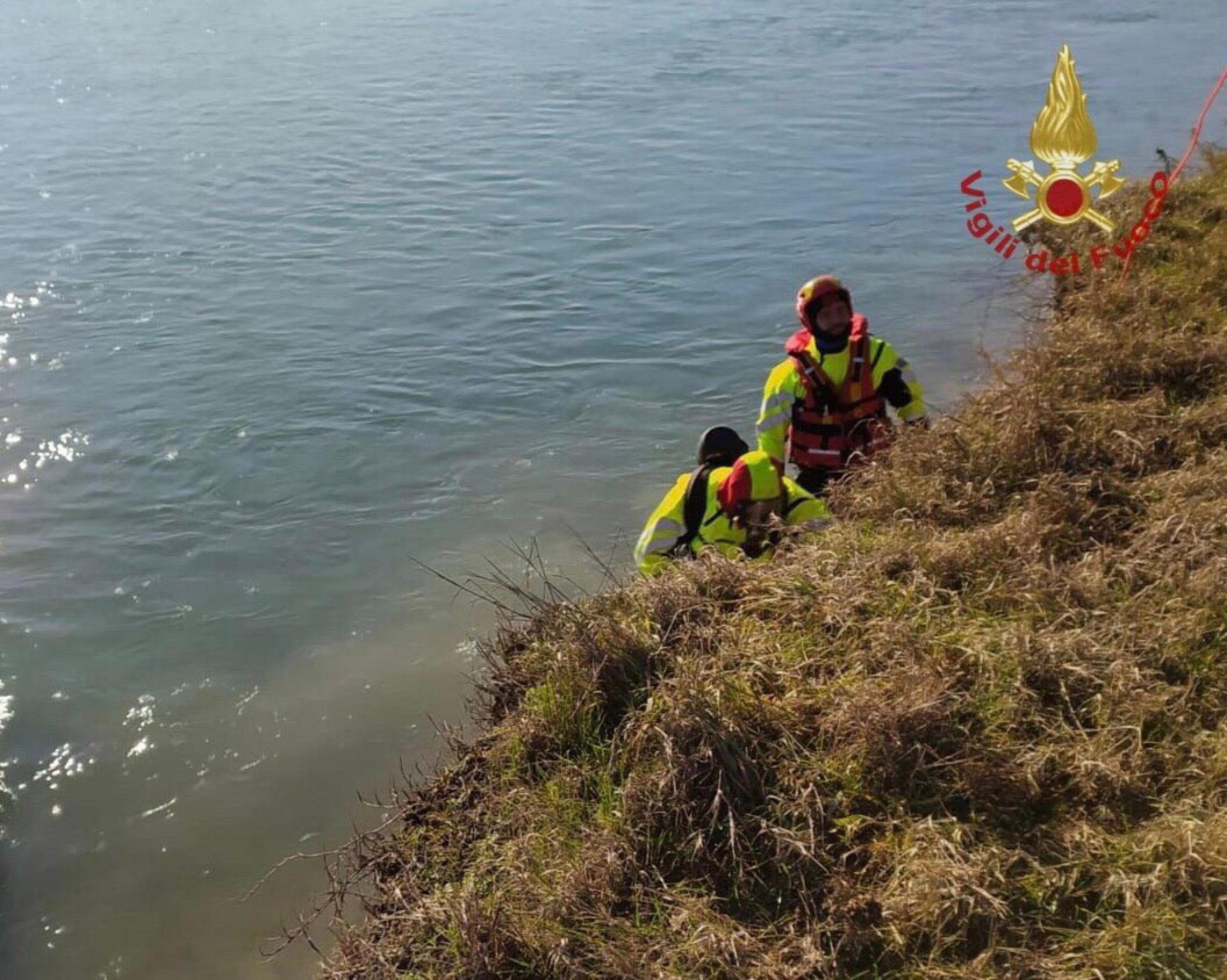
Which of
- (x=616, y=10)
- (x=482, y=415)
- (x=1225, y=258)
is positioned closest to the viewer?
(x=1225, y=258)

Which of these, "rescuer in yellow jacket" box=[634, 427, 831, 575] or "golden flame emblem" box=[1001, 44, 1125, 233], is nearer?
"rescuer in yellow jacket" box=[634, 427, 831, 575]

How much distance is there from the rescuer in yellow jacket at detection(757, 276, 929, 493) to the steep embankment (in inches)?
43.0

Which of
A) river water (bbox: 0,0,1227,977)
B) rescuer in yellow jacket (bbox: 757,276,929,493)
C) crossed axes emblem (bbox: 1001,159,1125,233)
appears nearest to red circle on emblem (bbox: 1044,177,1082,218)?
crossed axes emblem (bbox: 1001,159,1125,233)

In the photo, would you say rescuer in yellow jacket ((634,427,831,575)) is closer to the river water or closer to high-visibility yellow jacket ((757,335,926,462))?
high-visibility yellow jacket ((757,335,926,462))

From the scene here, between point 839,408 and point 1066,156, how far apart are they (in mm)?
2237

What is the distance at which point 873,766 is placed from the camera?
12.8 feet

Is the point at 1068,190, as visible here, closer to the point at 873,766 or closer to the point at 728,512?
the point at 728,512

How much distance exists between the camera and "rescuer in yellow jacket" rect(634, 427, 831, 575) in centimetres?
559

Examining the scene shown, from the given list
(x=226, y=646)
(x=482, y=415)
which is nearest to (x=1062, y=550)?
(x=226, y=646)

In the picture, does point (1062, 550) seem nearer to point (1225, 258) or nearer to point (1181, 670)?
point (1181, 670)

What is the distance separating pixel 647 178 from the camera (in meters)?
15.8

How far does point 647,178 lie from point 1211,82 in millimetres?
9868

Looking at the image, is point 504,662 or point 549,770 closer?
point 549,770

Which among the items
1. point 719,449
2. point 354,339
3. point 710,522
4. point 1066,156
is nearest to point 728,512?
point 710,522
